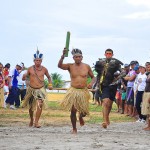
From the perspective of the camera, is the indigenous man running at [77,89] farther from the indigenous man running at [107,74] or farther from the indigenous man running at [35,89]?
the indigenous man running at [35,89]

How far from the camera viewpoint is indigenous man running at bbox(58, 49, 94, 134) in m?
11.6

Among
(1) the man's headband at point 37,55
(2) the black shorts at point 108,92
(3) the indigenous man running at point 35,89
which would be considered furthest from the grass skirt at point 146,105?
(1) the man's headband at point 37,55

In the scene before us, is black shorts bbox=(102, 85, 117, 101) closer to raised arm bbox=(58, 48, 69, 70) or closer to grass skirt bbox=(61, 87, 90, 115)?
grass skirt bbox=(61, 87, 90, 115)

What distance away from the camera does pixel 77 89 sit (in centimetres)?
1187

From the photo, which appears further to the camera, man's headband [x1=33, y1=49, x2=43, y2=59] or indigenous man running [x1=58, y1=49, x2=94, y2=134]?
man's headband [x1=33, y1=49, x2=43, y2=59]

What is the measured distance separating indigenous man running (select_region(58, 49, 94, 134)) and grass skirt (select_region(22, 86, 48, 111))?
2132mm

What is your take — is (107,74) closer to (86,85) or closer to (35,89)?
(86,85)

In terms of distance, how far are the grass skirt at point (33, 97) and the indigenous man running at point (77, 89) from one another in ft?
6.99

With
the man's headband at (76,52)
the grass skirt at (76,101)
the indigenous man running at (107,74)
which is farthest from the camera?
the indigenous man running at (107,74)

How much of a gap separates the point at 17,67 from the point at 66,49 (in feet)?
35.3

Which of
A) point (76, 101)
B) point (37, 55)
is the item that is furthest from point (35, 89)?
point (76, 101)

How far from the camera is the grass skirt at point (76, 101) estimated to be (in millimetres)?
11631

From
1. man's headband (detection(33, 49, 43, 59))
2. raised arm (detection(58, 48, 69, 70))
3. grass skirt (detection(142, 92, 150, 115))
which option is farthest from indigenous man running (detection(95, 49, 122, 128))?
man's headband (detection(33, 49, 43, 59))

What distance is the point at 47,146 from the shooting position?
8.73 m
